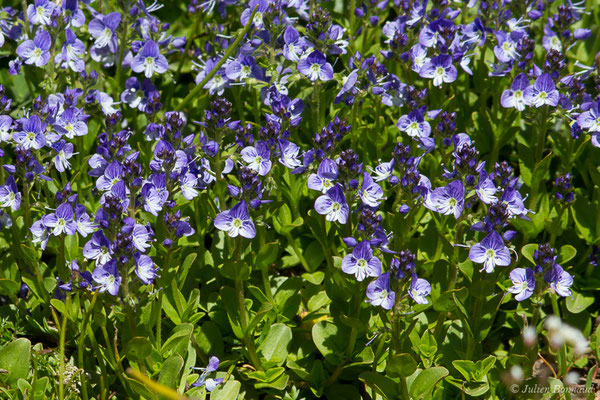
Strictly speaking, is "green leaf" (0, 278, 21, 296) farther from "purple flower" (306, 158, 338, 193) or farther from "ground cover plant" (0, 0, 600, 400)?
"purple flower" (306, 158, 338, 193)

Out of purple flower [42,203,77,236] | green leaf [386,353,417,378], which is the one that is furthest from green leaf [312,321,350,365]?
purple flower [42,203,77,236]

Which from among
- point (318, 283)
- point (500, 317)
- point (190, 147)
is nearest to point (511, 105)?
point (500, 317)

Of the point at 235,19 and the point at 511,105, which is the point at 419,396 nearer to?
the point at 511,105

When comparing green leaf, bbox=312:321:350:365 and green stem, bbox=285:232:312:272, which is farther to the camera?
green stem, bbox=285:232:312:272

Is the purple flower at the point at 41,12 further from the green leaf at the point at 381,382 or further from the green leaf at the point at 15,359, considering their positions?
the green leaf at the point at 381,382

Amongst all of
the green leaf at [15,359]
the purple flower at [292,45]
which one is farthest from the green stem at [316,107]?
the green leaf at [15,359]
